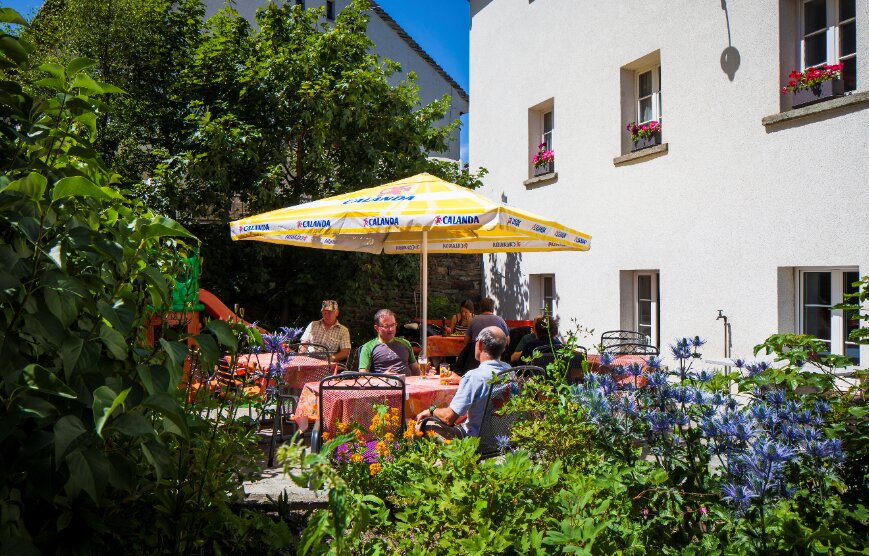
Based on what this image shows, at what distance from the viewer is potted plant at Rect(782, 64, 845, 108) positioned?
276 inches

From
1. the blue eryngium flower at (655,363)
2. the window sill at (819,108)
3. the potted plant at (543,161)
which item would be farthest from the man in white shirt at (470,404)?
the potted plant at (543,161)

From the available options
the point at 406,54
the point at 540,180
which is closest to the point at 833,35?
the point at 540,180

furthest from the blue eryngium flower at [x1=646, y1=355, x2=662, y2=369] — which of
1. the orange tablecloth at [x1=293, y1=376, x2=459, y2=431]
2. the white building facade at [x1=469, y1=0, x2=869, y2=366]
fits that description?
the white building facade at [x1=469, y1=0, x2=869, y2=366]

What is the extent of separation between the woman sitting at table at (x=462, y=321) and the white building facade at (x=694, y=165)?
1.84m

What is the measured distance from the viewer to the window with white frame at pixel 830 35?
701 cm

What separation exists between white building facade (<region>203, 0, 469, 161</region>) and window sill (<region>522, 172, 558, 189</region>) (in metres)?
11.8

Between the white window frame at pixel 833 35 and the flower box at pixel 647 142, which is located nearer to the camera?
the white window frame at pixel 833 35

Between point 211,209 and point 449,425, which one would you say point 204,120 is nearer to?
point 211,209

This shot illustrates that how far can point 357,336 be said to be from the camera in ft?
43.2

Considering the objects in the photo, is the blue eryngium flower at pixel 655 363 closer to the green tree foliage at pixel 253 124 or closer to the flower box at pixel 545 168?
the green tree foliage at pixel 253 124

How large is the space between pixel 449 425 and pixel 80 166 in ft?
10.1

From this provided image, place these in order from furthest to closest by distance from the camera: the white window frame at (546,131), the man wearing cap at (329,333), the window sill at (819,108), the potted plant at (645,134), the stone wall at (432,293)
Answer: the stone wall at (432,293) < the white window frame at (546,131) < the potted plant at (645,134) < the man wearing cap at (329,333) < the window sill at (819,108)

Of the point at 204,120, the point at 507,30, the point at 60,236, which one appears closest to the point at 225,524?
the point at 60,236

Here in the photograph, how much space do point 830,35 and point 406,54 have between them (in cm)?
2163
